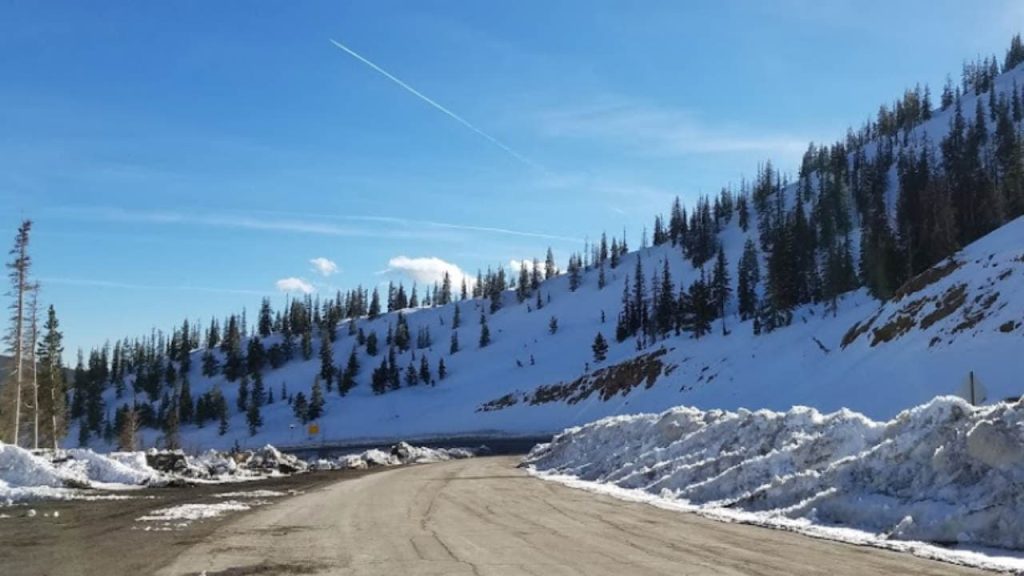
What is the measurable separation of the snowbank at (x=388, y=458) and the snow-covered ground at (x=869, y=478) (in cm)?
2076

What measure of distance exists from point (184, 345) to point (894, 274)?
171 m

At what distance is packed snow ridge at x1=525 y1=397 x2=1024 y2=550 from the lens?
34.1 feet

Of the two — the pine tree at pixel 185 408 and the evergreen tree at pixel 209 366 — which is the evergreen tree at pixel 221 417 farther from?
the evergreen tree at pixel 209 366

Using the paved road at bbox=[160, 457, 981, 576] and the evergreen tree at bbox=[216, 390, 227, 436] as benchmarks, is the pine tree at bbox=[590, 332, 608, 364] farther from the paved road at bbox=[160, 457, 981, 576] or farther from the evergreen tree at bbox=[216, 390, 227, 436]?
the paved road at bbox=[160, 457, 981, 576]

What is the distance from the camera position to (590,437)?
3020cm

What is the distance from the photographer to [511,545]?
1041 cm

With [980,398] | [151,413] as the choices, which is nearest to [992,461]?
[980,398]

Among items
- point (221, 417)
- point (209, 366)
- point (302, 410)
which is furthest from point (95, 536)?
point (209, 366)

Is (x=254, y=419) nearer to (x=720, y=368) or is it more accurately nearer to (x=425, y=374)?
(x=425, y=374)

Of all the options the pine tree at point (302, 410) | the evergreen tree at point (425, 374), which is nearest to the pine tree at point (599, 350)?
the evergreen tree at point (425, 374)

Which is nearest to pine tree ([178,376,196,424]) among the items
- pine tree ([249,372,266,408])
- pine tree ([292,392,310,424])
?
pine tree ([249,372,266,408])

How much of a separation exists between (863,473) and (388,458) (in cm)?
3342

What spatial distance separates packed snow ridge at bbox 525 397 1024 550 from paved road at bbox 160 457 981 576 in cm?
127

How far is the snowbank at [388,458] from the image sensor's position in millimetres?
37781
